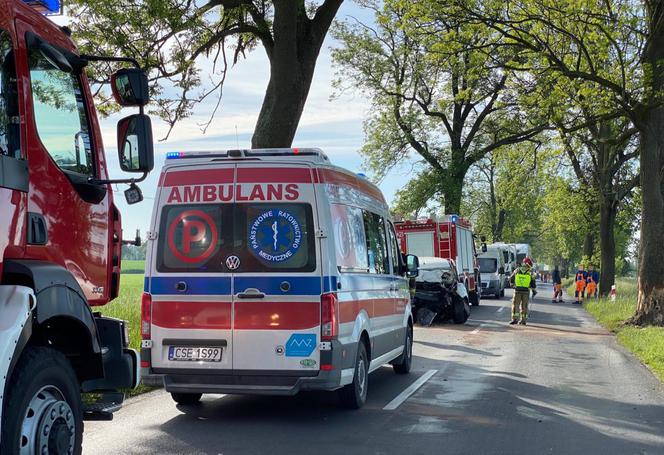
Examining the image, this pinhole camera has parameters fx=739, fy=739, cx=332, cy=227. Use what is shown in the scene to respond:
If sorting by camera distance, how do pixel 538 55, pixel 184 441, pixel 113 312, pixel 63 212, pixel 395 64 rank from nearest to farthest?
pixel 63 212 < pixel 184 441 < pixel 113 312 < pixel 538 55 < pixel 395 64

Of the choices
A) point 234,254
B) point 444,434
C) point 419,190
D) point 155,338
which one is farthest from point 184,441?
point 419,190

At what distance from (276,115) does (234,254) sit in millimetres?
6634

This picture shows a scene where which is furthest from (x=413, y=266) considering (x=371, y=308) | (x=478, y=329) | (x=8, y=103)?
(x=478, y=329)

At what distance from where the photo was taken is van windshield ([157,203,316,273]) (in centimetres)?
757

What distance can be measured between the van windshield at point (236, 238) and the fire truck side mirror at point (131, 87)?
2834 millimetres

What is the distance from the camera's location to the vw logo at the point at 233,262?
7.63 metres

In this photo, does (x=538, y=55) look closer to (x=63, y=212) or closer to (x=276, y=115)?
(x=276, y=115)

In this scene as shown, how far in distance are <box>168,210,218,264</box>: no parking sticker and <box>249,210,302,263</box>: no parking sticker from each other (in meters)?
0.45

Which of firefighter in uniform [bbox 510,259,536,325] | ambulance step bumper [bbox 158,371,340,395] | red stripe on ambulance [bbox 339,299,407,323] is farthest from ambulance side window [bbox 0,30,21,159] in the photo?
firefighter in uniform [bbox 510,259,536,325]

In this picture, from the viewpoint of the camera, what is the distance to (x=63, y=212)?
4.64 metres

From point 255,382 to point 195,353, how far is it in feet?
2.28

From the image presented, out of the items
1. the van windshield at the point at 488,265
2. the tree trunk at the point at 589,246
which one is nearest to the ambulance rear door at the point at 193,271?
the van windshield at the point at 488,265

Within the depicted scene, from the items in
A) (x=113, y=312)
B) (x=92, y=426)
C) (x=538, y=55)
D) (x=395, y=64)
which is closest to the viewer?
(x=92, y=426)

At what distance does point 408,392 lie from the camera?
9.48 m
